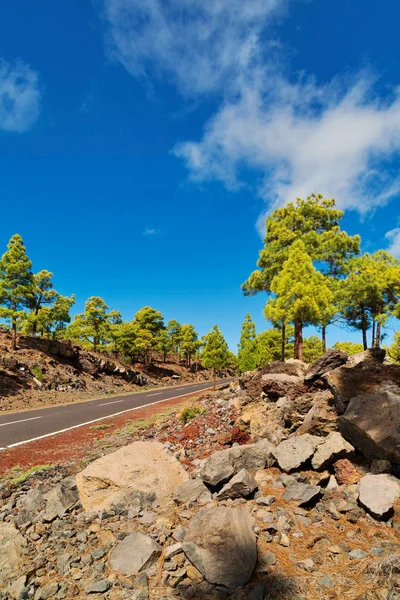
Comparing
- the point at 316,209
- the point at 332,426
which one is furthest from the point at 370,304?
the point at 332,426

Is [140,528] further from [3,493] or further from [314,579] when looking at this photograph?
[3,493]

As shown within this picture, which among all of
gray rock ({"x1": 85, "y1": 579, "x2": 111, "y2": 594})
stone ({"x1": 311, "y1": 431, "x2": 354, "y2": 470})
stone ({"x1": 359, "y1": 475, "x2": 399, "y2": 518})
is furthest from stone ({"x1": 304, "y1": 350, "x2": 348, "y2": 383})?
gray rock ({"x1": 85, "y1": 579, "x2": 111, "y2": 594})

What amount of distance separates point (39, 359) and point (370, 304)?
31.6 metres

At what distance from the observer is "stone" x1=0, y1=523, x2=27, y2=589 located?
343cm

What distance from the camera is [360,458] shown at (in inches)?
184

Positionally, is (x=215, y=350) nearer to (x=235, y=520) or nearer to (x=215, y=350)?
(x=215, y=350)

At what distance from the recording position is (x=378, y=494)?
12.4ft

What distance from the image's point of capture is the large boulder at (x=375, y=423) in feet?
14.0

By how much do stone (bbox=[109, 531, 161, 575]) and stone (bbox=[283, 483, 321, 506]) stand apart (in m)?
1.84

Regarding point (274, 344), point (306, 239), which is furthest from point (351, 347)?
point (306, 239)

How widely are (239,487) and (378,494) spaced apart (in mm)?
1759

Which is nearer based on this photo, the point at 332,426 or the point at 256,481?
the point at 256,481

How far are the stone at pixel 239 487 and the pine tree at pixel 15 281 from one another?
2978cm

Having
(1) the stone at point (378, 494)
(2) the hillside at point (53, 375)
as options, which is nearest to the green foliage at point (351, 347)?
(2) the hillside at point (53, 375)
